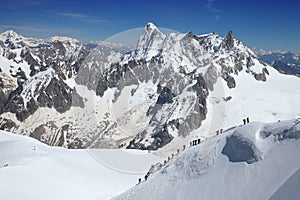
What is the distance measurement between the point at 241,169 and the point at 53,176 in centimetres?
3157

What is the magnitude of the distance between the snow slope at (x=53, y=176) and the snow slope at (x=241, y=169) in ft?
47.8

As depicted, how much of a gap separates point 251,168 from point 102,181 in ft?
104

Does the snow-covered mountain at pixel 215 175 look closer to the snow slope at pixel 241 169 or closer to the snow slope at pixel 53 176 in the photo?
the snow slope at pixel 241 169

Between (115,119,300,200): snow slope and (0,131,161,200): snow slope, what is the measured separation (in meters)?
14.6

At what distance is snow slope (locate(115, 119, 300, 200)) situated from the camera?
25594 millimetres

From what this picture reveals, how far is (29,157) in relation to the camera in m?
57.2

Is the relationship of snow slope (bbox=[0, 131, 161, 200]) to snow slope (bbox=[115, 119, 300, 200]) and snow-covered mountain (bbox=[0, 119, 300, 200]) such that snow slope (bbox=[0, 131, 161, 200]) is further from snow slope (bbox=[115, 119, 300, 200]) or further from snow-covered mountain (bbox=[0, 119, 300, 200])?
snow slope (bbox=[115, 119, 300, 200])

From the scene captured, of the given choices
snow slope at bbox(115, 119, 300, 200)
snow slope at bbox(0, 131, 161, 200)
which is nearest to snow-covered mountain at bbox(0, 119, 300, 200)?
snow slope at bbox(115, 119, 300, 200)

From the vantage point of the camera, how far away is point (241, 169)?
1141 inches

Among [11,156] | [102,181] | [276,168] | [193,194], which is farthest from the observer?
[11,156]

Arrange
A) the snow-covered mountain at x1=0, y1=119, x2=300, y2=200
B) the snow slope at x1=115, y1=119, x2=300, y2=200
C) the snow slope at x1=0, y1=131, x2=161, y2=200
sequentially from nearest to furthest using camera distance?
the snow slope at x1=115, y1=119, x2=300, y2=200 < the snow-covered mountain at x1=0, y1=119, x2=300, y2=200 < the snow slope at x1=0, y1=131, x2=161, y2=200

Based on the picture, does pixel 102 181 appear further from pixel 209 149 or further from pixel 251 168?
pixel 251 168

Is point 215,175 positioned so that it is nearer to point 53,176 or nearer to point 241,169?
point 241,169

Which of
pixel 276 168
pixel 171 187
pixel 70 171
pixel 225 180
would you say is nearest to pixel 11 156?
pixel 70 171
